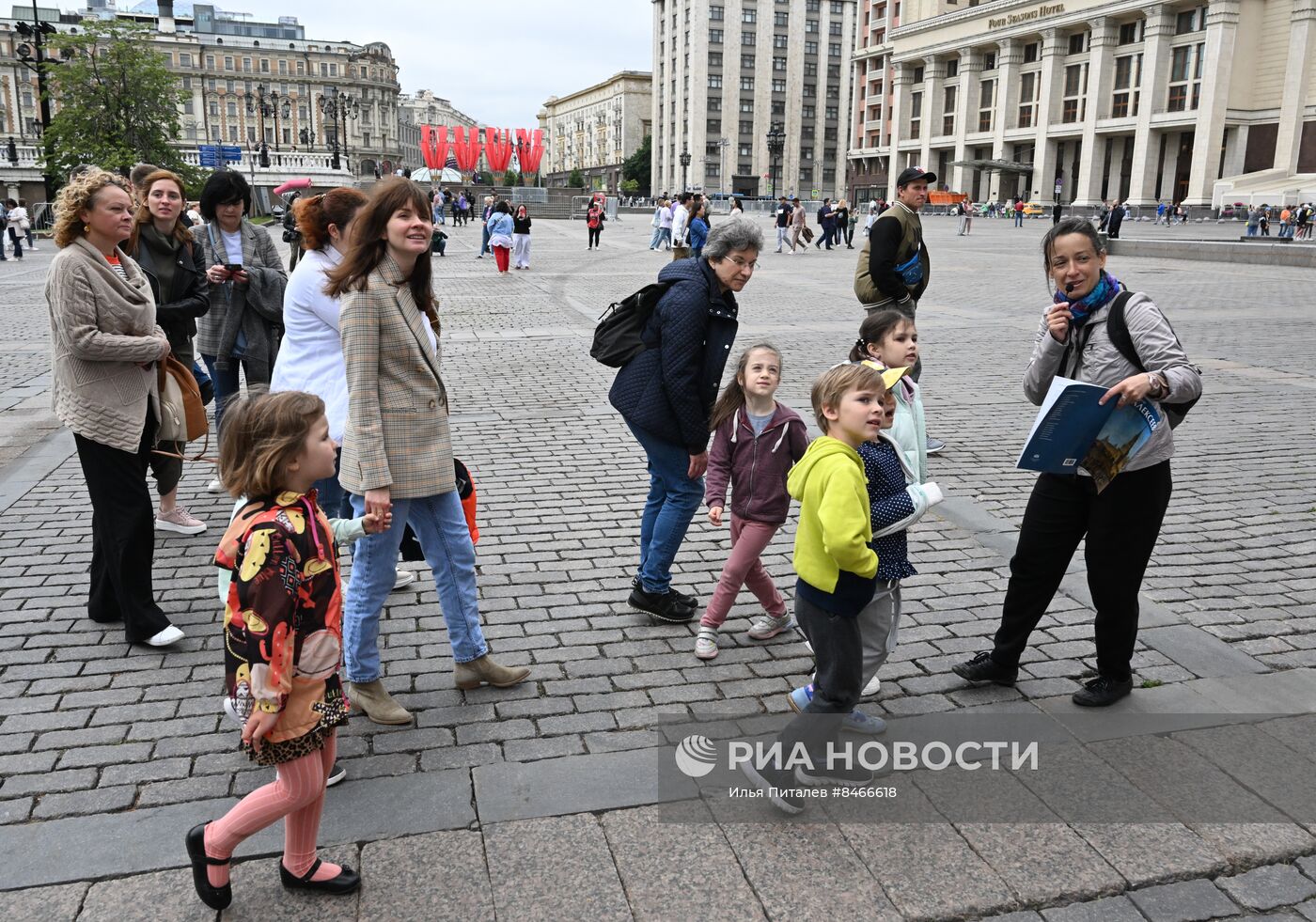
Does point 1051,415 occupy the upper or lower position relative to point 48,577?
upper

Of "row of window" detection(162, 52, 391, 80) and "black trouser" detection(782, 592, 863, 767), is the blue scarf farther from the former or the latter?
"row of window" detection(162, 52, 391, 80)

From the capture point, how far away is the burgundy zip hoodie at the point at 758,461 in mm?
4336

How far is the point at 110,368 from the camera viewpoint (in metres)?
4.37

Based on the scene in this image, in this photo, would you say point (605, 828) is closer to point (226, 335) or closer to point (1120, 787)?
point (1120, 787)

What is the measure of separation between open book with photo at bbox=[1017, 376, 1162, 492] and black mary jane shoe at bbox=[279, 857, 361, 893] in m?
2.60

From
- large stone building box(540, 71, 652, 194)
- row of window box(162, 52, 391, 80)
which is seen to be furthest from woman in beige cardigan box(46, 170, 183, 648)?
row of window box(162, 52, 391, 80)

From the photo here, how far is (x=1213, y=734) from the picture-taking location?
3.72m

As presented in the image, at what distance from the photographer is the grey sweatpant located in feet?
11.2

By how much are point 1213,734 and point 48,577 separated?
541 cm

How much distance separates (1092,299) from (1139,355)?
Answer: 0.90ft

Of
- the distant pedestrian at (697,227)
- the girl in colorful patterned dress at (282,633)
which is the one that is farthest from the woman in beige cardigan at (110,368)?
the distant pedestrian at (697,227)

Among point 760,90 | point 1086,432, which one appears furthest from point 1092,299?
point 760,90

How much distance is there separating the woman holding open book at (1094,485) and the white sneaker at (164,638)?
3.32 m

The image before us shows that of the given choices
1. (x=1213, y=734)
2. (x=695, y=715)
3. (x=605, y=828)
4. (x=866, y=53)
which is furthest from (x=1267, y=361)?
(x=866, y=53)
